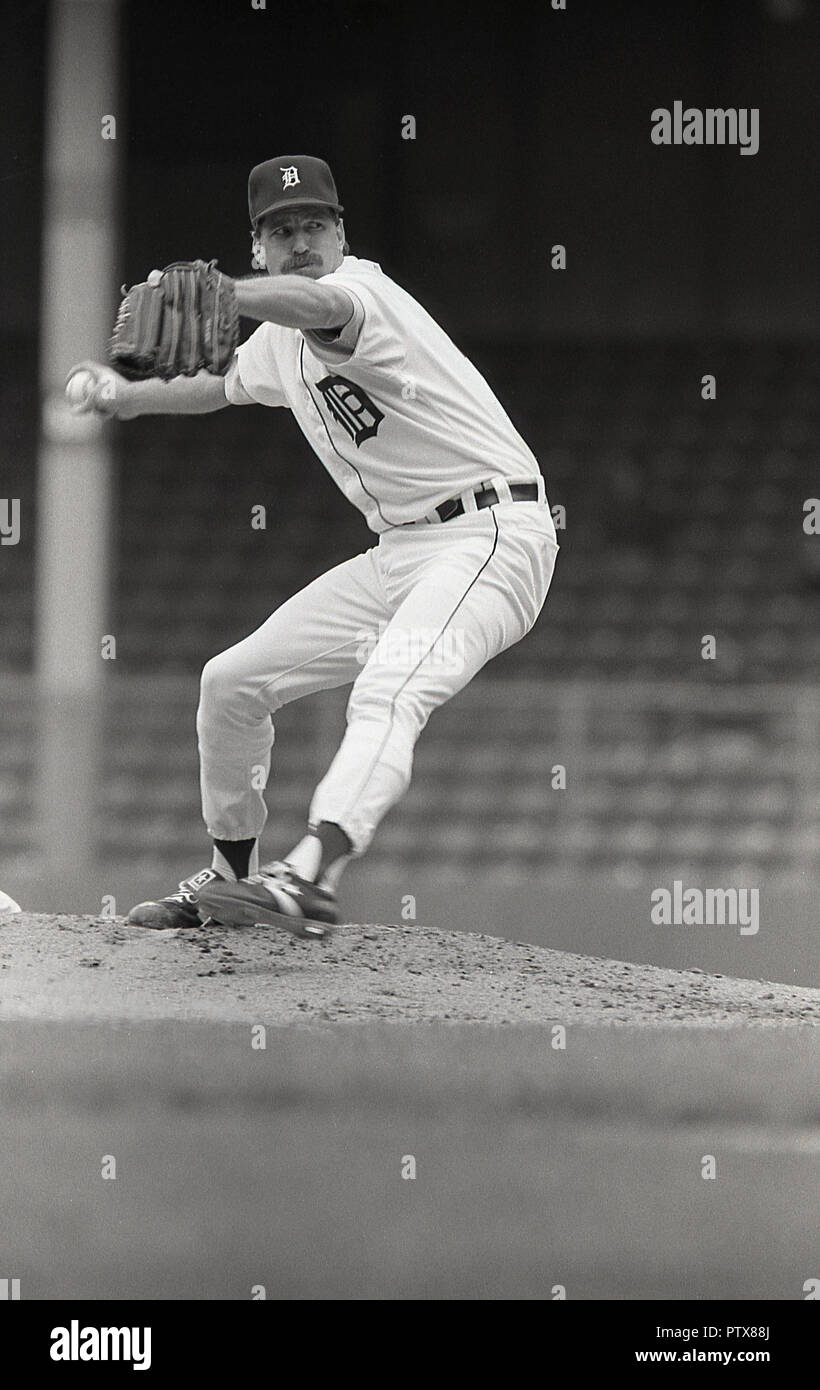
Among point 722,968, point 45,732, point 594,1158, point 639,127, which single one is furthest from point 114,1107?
point 639,127

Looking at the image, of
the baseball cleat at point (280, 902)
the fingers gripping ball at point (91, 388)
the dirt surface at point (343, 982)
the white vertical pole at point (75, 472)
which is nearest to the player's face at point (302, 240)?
the fingers gripping ball at point (91, 388)

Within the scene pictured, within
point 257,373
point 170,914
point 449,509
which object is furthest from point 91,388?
point 170,914

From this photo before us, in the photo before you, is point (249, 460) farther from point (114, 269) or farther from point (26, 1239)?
point (26, 1239)

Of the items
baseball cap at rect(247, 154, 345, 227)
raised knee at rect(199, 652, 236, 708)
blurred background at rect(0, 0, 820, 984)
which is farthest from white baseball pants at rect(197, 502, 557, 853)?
blurred background at rect(0, 0, 820, 984)

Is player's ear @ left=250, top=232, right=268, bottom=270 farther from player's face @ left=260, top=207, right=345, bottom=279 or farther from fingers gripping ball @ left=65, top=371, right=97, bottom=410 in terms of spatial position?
fingers gripping ball @ left=65, top=371, right=97, bottom=410

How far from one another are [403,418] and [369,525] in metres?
0.17

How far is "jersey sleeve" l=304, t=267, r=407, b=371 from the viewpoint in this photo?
2.29 meters

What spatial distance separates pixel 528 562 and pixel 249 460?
4232mm

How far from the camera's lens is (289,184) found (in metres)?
2.45

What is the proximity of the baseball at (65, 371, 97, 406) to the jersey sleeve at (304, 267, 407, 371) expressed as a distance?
0.37 m

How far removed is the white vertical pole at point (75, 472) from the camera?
490 centimetres

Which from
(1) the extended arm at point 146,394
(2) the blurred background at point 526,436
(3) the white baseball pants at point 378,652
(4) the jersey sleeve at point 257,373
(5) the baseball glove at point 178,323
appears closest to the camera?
(5) the baseball glove at point 178,323

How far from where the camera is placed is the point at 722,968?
4.41 meters

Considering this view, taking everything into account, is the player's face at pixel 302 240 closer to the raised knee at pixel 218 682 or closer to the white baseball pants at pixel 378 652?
the white baseball pants at pixel 378 652
